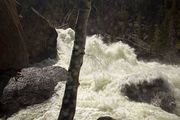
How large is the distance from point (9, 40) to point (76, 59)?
4.15 m

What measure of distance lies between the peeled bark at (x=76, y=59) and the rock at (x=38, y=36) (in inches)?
242

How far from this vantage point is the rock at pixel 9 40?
9680mm

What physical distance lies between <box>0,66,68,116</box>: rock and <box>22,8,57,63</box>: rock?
334 cm

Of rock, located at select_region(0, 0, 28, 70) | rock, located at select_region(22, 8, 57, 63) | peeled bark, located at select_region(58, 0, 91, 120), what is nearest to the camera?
peeled bark, located at select_region(58, 0, 91, 120)

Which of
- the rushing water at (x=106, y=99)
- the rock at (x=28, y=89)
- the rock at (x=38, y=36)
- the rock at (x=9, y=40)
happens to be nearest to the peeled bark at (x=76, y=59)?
the rushing water at (x=106, y=99)

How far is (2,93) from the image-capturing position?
812 cm

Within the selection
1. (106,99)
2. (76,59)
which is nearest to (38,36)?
(106,99)

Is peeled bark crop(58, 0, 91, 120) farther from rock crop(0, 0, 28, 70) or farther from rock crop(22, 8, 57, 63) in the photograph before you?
rock crop(22, 8, 57, 63)

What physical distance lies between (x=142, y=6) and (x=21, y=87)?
32.3ft

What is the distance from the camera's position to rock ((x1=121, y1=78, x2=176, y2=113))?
801 centimetres

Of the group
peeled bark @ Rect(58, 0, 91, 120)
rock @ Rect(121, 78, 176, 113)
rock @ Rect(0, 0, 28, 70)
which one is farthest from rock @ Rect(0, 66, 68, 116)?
rock @ Rect(121, 78, 176, 113)

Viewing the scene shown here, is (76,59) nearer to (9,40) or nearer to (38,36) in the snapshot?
(9,40)

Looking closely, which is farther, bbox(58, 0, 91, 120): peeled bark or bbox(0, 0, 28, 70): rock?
bbox(0, 0, 28, 70): rock

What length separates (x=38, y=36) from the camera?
496 inches
